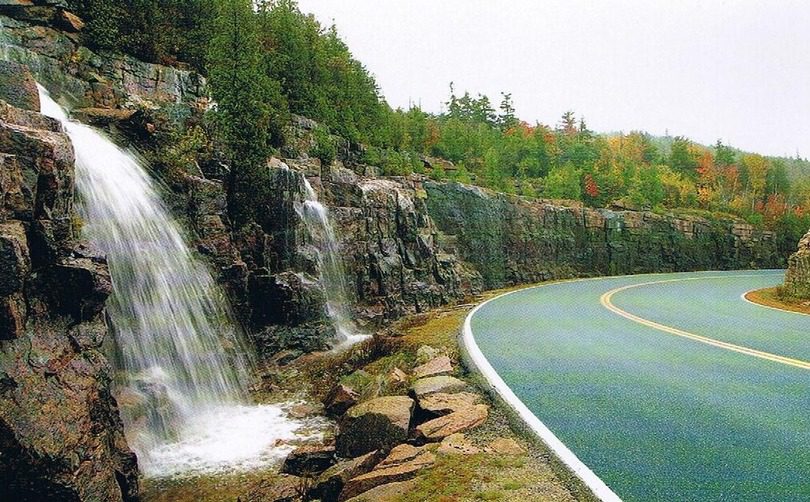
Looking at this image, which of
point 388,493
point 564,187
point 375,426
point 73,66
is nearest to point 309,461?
point 375,426

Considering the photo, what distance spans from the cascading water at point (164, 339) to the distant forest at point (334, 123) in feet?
14.5

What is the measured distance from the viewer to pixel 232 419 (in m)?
10.9

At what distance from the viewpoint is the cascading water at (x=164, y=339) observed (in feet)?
30.9

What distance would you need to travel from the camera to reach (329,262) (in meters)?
19.9

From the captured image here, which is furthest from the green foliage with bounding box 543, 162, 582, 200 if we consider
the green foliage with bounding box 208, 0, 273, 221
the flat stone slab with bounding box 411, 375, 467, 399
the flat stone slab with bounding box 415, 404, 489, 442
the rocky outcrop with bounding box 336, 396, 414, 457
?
the flat stone slab with bounding box 415, 404, 489, 442

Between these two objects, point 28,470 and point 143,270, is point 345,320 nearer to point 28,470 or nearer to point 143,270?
point 143,270

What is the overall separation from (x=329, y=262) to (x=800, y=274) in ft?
54.6

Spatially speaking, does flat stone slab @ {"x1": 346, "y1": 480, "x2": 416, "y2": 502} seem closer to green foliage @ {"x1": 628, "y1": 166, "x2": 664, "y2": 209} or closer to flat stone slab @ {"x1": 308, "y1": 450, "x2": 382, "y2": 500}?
flat stone slab @ {"x1": 308, "y1": 450, "x2": 382, "y2": 500}

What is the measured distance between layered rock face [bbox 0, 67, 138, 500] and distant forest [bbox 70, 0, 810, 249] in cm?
911

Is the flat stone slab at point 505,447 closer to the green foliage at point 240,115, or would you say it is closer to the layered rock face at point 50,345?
the layered rock face at point 50,345

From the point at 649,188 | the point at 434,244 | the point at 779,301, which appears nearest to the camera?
the point at 779,301

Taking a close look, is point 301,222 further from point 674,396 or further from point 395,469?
point 674,396

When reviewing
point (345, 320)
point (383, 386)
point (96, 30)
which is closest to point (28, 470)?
point (383, 386)

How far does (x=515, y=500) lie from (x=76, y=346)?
6.66m
